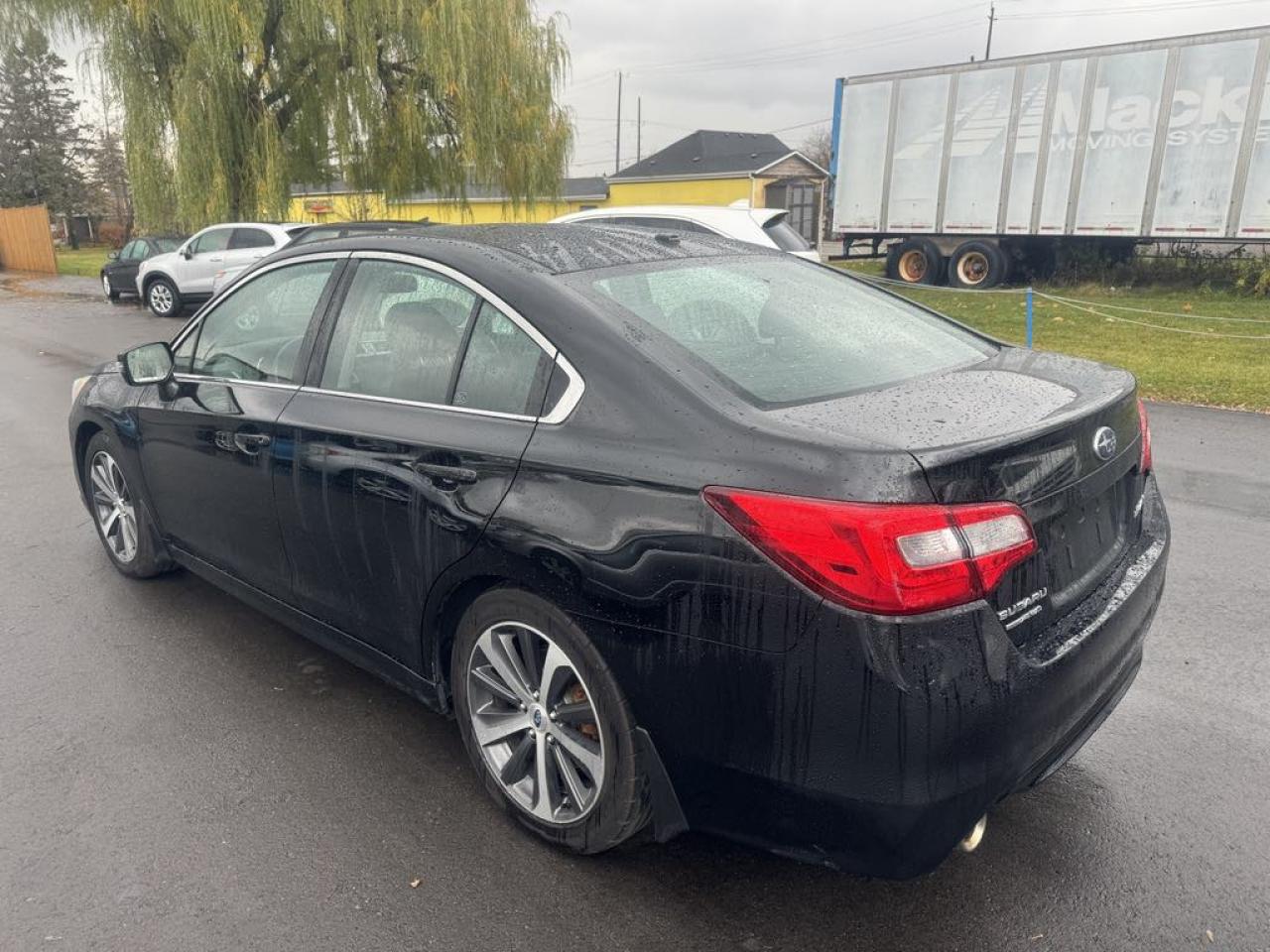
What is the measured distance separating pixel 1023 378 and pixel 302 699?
263 centimetres

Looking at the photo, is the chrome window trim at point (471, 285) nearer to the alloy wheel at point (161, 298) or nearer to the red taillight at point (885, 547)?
the red taillight at point (885, 547)

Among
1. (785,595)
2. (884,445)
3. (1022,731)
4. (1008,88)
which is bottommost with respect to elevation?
(1022,731)

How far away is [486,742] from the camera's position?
2.81 m

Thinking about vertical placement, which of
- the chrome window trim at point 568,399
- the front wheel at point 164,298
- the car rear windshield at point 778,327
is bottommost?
the front wheel at point 164,298

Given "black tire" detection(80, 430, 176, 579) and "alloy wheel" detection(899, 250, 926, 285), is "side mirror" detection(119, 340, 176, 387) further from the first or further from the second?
A: "alloy wheel" detection(899, 250, 926, 285)

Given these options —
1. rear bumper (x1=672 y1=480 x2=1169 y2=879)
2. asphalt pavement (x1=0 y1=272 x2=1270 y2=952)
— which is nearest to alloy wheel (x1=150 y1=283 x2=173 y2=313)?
asphalt pavement (x1=0 y1=272 x2=1270 y2=952)

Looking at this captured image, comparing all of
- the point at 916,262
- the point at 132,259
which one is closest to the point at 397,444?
the point at 916,262

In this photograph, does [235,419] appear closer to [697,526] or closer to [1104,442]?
[697,526]

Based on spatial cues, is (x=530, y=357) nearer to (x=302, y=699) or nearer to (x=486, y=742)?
(x=486, y=742)

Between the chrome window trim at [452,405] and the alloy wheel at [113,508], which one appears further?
the alloy wheel at [113,508]

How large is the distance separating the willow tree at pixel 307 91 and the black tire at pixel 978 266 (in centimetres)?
881

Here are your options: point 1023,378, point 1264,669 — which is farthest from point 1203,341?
point 1023,378

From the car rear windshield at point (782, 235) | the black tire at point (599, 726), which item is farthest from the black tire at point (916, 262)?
the black tire at point (599, 726)

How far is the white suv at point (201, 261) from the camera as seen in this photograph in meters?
16.4
